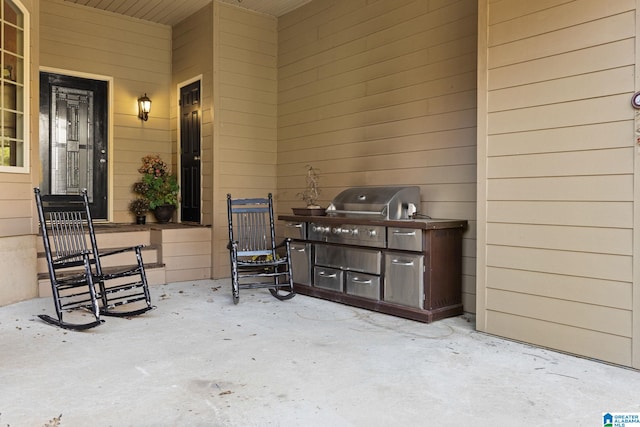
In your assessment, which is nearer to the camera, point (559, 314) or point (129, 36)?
point (559, 314)

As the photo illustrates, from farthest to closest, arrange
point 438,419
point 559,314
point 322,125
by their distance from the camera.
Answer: point 322,125
point 559,314
point 438,419

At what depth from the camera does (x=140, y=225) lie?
598cm

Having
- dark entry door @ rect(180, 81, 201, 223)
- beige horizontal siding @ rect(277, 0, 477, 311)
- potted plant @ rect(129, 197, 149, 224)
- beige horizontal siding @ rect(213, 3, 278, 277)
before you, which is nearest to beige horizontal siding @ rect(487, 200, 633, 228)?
beige horizontal siding @ rect(277, 0, 477, 311)

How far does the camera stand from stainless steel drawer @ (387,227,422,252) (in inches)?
149

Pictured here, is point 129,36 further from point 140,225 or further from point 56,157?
point 140,225

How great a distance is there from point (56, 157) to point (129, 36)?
1.83 meters

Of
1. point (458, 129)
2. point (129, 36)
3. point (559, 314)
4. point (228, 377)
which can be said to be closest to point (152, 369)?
point (228, 377)

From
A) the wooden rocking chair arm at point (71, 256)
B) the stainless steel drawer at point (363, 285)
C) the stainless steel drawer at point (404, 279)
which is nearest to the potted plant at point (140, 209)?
the wooden rocking chair arm at point (71, 256)

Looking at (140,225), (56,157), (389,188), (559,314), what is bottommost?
(559,314)

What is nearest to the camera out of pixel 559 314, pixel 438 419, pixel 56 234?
pixel 438 419

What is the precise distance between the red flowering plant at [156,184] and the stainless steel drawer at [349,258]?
2.56 m

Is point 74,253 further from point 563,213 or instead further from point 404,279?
point 563,213

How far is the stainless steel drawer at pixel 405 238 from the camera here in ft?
12.4

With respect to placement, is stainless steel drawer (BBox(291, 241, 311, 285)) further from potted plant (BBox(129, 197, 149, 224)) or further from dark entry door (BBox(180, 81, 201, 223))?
potted plant (BBox(129, 197, 149, 224))
